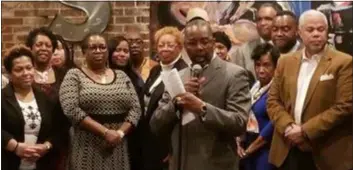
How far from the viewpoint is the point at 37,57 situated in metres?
4.23

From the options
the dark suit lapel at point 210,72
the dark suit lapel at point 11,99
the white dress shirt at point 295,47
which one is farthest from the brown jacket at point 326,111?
the dark suit lapel at point 11,99

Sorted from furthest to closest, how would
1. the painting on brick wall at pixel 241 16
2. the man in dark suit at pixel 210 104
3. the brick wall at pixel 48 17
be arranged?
the brick wall at pixel 48 17, the painting on brick wall at pixel 241 16, the man in dark suit at pixel 210 104

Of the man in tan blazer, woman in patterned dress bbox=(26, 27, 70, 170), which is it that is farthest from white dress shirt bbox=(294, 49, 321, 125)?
woman in patterned dress bbox=(26, 27, 70, 170)

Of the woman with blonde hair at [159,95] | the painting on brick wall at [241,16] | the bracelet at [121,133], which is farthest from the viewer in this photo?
the painting on brick wall at [241,16]

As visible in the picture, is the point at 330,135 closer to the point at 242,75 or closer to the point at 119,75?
the point at 242,75

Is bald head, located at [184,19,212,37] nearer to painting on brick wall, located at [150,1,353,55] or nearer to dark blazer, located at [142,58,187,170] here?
dark blazer, located at [142,58,187,170]

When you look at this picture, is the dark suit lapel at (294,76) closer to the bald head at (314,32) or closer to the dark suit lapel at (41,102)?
the bald head at (314,32)

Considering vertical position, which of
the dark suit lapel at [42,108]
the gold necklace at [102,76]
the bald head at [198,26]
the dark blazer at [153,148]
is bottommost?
the dark blazer at [153,148]

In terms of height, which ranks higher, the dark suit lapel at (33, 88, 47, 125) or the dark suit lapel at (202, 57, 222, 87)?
the dark suit lapel at (202, 57, 222, 87)

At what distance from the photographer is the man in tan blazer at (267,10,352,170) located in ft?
11.0

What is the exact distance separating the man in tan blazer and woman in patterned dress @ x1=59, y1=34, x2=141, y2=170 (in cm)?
89

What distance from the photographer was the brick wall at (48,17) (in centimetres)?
556

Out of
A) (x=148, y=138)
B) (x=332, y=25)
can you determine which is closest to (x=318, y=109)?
(x=148, y=138)

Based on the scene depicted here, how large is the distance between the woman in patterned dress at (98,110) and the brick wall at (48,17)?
158 centimetres
